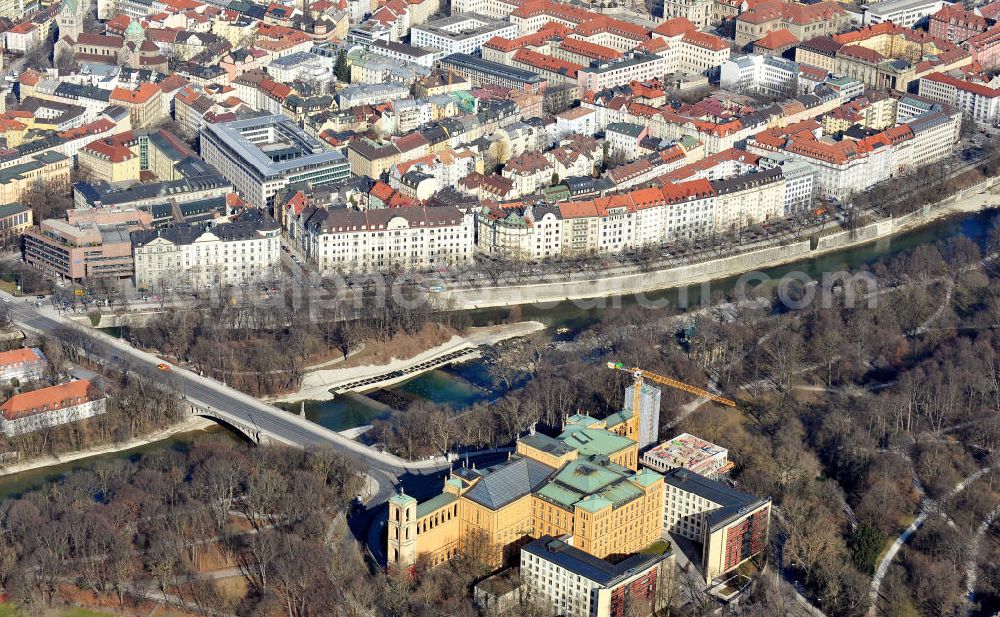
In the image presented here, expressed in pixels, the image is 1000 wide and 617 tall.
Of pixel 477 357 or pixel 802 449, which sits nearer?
pixel 802 449

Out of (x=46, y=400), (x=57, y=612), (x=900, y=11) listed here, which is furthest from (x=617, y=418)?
(x=900, y=11)

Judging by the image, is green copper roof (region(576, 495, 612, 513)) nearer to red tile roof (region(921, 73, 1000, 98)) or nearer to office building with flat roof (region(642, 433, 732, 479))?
office building with flat roof (region(642, 433, 732, 479))

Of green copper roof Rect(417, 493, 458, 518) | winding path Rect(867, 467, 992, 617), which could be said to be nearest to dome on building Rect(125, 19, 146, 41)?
green copper roof Rect(417, 493, 458, 518)

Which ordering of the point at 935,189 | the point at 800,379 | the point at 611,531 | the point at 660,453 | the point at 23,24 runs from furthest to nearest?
the point at 23,24, the point at 935,189, the point at 800,379, the point at 660,453, the point at 611,531

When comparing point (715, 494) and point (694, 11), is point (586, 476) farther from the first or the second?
point (694, 11)

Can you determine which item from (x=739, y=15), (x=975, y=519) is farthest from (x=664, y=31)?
(x=975, y=519)

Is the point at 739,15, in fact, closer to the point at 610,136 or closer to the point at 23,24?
the point at 610,136
